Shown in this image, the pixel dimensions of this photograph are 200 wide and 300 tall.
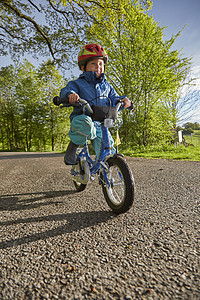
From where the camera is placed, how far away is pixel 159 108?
1146 cm

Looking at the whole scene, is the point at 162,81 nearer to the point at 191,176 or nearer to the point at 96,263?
the point at 191,176

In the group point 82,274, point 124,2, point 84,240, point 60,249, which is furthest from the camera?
point 124,2

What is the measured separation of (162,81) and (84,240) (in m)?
11.0

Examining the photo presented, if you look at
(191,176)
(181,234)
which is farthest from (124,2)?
(181,234)

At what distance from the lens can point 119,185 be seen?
223 centimetres

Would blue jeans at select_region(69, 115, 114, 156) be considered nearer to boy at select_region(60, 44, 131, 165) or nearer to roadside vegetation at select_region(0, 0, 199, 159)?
boy at select_region(60, 44, 131, 165)

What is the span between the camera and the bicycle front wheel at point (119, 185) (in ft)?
6.54

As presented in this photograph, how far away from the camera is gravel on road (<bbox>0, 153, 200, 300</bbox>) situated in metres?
1.09

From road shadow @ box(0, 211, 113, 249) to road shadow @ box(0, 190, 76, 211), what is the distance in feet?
1.69

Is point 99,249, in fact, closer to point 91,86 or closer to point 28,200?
point 28,200

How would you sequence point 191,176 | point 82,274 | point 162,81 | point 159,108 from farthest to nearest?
point 159,108 → point 162,81 → point 191,176 → point 82,274

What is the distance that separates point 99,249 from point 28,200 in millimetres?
1826

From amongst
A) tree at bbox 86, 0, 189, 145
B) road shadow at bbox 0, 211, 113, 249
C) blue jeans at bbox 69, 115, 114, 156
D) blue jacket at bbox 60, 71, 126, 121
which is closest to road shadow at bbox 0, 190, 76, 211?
road shadow at bbox 0, 211, 113, 249

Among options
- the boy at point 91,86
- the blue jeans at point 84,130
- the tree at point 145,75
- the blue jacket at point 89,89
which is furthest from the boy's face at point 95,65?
the tree at point 145,75
